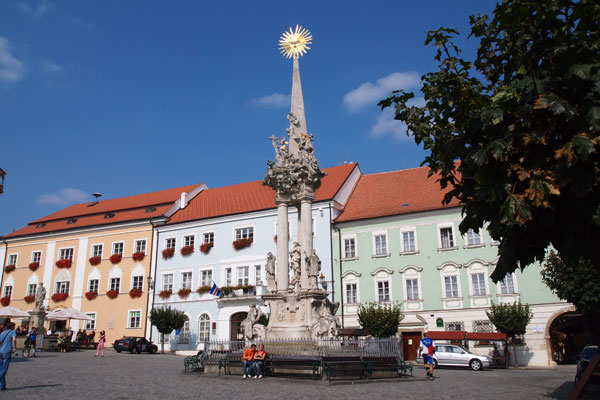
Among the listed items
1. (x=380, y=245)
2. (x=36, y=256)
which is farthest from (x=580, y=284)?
(x=36, y=256)

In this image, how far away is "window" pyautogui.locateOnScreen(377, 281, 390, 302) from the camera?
102 ft

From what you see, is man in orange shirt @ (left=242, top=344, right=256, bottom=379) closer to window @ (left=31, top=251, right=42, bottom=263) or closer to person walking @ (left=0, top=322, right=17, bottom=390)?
person walking @ (left=0, top=322, right=17, bottom=390)

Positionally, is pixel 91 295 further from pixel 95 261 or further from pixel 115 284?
pixel 95 261

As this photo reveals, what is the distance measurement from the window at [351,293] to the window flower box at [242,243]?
25.0 feet

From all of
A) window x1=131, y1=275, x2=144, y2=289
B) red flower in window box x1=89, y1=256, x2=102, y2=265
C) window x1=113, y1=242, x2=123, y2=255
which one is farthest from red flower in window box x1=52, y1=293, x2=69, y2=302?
window x1=131, y1=275, x2=144, y2=289

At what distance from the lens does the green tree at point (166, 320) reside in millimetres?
33406

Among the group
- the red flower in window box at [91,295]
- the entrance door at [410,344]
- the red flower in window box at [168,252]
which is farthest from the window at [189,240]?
the entrance door at [410,344]

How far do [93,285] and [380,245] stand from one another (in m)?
22.6

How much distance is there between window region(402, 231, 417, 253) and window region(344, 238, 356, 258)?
10.6 feet

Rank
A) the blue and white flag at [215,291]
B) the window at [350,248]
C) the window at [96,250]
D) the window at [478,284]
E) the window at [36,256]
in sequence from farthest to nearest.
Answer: the window at [36,256] → the window at [96,250] → the window at [350,248] → the blue and white flag at [215,291] → the window at [478,284]

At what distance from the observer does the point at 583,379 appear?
8.18 meters

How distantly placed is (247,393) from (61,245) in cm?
3691

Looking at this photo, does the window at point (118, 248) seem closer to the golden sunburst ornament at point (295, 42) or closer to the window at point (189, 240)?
the window at point (189, 240)

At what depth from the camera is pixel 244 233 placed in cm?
3634
